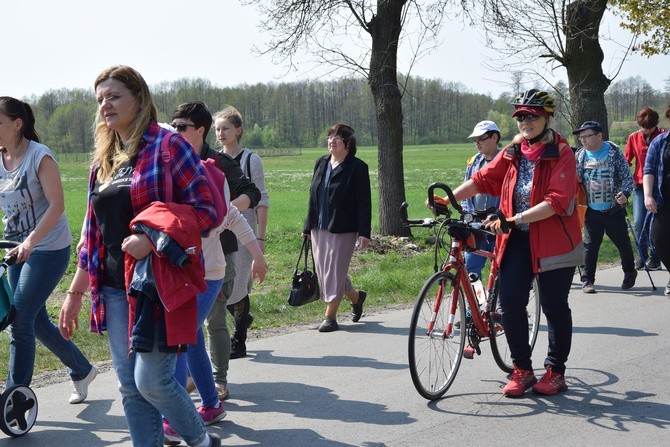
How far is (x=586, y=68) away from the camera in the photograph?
16.1 m

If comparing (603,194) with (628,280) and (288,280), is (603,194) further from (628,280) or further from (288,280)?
(288,280)

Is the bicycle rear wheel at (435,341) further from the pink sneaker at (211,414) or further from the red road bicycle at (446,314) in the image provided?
the pink sneaker at (211,414)

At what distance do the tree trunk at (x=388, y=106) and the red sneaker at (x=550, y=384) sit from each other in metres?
9.01

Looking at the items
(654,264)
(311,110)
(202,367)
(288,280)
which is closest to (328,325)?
(202,367)

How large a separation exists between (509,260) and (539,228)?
11.6 inches

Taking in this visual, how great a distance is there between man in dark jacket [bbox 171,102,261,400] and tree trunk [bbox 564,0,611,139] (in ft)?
36.7

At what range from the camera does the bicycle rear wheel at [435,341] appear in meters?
5.66

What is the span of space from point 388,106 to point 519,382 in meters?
9.54

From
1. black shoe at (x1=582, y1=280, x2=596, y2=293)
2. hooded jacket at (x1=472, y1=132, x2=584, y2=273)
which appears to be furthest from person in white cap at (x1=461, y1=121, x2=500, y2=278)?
black shoe at (x1=582, y1=280, x2=596, y2=293)

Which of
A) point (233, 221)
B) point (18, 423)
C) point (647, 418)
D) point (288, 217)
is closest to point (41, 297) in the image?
point (18, 423)

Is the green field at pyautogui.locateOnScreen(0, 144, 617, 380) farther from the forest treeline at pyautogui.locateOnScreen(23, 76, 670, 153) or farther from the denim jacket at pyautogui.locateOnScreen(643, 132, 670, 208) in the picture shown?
the forest treeline at pyautogui.locateOnScreen(23, 76, 670, 153)

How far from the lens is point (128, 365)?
13.2ft

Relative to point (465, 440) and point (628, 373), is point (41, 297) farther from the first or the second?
point (628, 373)

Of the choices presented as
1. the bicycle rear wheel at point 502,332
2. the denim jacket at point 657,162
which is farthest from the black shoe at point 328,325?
the denim jacket at point 657,162
